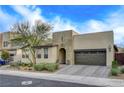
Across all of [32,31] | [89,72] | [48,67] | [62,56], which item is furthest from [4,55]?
[89,72]

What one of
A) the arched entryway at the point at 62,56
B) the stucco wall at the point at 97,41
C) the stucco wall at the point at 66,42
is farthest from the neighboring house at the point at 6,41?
the stucco wall at the point at 97,41

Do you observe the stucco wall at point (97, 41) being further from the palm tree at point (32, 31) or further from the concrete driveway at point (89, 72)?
the palm tree at point (32, 31)

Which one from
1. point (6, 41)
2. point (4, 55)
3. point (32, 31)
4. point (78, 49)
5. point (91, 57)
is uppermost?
point (32, 31)

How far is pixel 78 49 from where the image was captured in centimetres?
2264

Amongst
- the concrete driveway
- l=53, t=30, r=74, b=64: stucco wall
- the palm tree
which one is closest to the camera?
the concrete driveway

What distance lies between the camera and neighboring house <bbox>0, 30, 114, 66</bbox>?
811 inches

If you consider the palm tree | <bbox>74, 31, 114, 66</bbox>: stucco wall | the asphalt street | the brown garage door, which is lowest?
the asphalt street

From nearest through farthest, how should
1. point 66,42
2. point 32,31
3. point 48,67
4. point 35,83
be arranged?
point 35,83 → point 48,67 → point 32,31 → point 66,42

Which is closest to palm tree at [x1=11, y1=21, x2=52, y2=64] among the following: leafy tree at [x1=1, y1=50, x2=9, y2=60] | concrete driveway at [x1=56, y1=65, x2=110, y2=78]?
leafy tree at [x1=1, y1=50, x2=9, y2=60]

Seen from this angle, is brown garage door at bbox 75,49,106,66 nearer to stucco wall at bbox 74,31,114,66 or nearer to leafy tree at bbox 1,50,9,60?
stucco wall at bbox 74,31,114,66

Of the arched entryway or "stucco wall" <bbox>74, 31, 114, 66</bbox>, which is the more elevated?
"stucco wall" <bbox>74, 31, 114, 66</bbox>

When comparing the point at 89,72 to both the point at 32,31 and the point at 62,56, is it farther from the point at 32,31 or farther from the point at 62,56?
the point at 32,31

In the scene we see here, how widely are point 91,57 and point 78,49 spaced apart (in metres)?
2.16
